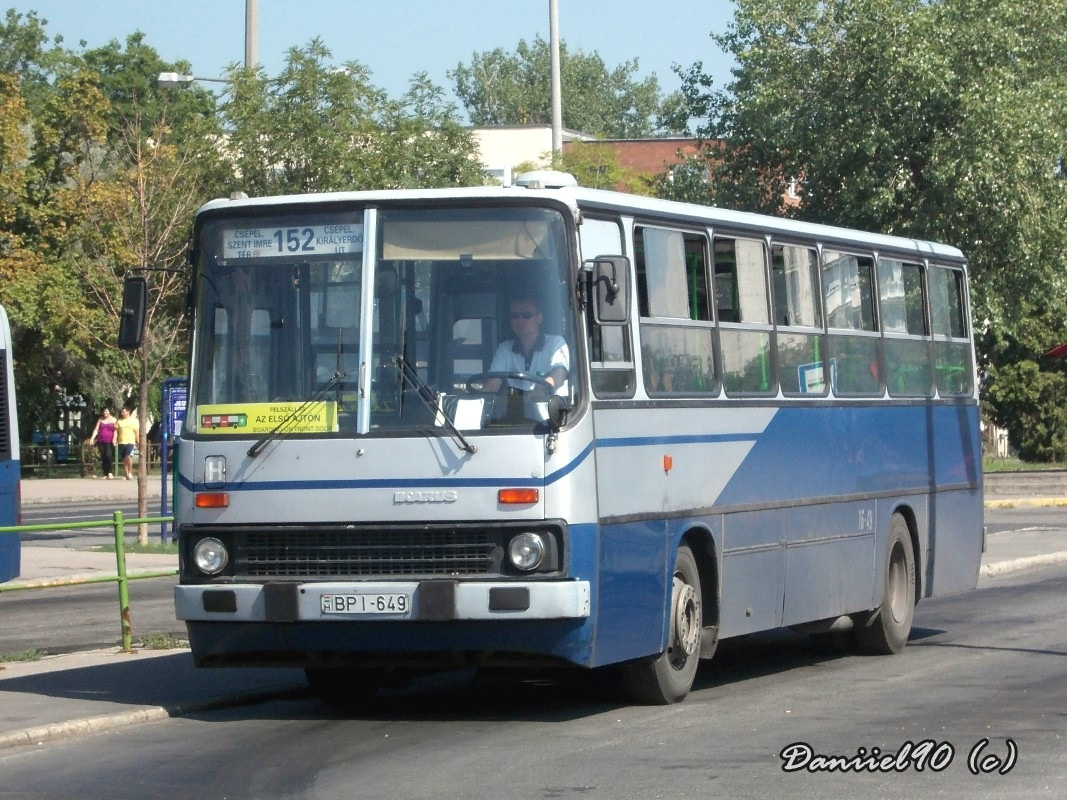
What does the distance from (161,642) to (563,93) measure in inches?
4683

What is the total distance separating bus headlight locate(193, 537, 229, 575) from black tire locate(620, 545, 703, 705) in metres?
2.38

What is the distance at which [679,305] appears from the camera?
11.7 m

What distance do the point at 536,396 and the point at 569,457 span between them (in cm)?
37

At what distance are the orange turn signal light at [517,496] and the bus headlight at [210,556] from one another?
5.39 ft

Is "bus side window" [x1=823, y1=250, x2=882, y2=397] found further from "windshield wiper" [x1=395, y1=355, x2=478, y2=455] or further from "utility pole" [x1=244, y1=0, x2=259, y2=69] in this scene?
"utility pole" [x1=244, y1=0, x2=259, y2=69]

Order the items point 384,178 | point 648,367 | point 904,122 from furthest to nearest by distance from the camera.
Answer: point 904,122
point 384,178
point 648,367

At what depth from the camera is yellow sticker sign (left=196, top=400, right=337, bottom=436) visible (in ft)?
34.7

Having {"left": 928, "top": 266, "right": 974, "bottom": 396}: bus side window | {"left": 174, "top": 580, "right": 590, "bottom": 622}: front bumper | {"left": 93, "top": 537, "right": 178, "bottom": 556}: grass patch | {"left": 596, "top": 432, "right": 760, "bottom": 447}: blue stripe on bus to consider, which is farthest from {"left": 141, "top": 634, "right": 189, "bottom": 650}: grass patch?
{"left": 93, "top": 537, "right": 178, "bottom": 556}: grass patch

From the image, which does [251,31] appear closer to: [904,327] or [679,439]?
[904,327]

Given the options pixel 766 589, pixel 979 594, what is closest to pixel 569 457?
pixel 766 589

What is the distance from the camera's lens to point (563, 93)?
5177 inches

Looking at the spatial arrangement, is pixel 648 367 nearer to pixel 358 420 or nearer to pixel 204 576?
pixel 358 420

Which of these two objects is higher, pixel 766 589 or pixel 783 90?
pixel 783 90

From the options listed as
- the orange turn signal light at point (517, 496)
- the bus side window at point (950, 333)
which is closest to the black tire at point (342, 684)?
the orange turn signal light at point (517, 496)
